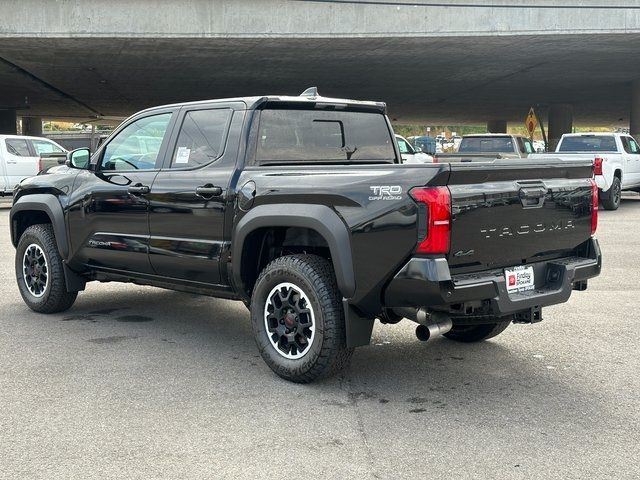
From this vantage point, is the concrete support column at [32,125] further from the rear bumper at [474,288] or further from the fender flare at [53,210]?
the rear bumper at [474,288]

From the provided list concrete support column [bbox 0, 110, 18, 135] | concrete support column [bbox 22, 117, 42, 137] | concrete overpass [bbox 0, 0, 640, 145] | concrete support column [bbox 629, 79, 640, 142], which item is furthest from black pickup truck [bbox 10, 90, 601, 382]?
concrete support column [bbox 22, 117, 42, 137]

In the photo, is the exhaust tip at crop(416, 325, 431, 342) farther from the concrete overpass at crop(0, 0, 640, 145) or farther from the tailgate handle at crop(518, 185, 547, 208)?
the concrete overpass at crop(0, 0, 640, 145)

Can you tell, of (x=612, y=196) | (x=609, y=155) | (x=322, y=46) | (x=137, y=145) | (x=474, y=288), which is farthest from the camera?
(x=322, y=46)

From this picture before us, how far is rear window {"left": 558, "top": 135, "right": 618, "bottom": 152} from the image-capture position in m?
18.0

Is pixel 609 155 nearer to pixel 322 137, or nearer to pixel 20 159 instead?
pixel 322 137

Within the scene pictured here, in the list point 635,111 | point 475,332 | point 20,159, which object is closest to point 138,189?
point 475,332

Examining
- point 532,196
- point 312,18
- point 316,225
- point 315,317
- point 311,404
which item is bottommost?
point 311,404

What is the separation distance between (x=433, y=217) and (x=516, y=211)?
0.70 metres

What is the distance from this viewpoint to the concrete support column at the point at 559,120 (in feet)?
122

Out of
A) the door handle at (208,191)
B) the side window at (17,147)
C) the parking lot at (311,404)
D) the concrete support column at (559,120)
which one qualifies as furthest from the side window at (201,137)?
the concrete support column at (559,120)

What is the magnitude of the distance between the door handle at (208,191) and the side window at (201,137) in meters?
0.24

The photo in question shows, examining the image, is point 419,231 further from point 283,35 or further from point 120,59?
point 120,59

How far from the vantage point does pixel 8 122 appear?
40.5m

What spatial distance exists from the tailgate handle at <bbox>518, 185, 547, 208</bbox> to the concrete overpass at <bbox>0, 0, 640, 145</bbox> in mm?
15073
